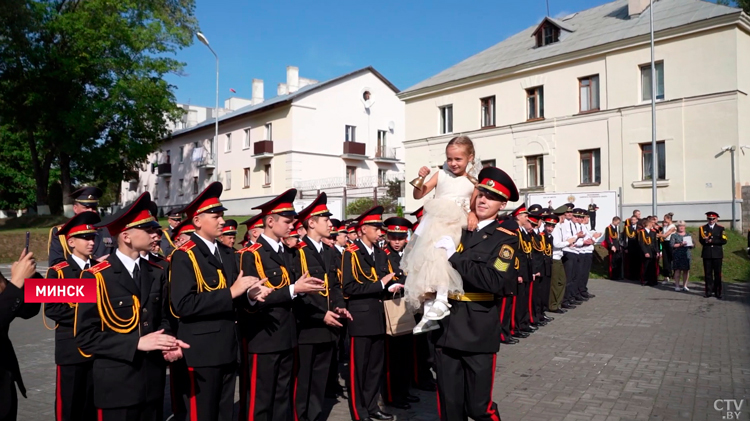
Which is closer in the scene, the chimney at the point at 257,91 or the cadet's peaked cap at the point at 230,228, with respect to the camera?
the cadet's peaked cap at the point at 230,228

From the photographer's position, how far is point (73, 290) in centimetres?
341

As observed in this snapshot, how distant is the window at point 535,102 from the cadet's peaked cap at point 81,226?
1024 inches

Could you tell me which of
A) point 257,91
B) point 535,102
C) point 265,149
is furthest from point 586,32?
point 257,91

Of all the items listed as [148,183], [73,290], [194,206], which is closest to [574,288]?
[194,206]

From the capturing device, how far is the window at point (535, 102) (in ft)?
94.0

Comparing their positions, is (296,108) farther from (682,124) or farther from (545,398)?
(545,398)

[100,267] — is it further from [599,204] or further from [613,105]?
[613,105]

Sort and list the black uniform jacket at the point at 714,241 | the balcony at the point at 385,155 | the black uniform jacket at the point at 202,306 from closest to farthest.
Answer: the black uniform jacket at the point at 202,306 < the black uniform jacket at the point at 714,241 < the balcony at the point at 385,155

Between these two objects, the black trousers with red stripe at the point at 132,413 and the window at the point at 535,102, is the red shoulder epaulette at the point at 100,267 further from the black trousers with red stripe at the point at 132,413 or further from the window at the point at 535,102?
the window at the point at 535,102

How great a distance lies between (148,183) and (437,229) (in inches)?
2341

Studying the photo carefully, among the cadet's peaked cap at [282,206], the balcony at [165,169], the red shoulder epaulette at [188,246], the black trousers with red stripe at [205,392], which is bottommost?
the black trousers with red stripe at [205,392]

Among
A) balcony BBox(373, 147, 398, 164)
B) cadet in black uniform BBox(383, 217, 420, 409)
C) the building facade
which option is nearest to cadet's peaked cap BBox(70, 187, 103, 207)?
cadet in black uniform BBox(383, 217, 420, 409)

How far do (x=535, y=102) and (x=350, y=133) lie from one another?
17.7 meters

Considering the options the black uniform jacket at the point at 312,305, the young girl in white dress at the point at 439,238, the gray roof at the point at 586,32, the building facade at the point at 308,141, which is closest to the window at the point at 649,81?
the gray roof at the point at 586,32
